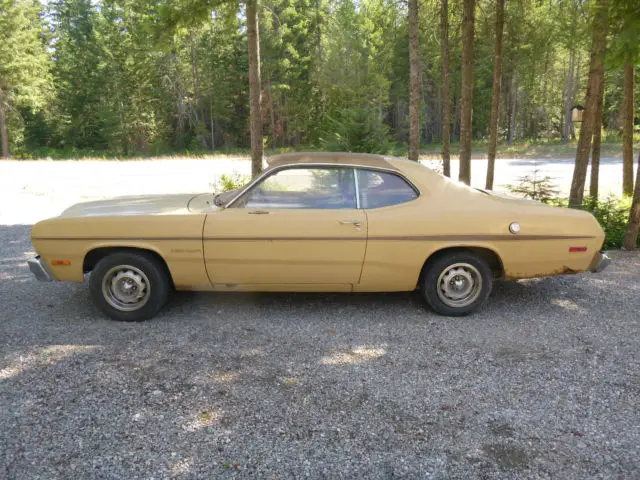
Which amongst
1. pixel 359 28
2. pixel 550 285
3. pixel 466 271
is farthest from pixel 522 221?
pixel 359 28

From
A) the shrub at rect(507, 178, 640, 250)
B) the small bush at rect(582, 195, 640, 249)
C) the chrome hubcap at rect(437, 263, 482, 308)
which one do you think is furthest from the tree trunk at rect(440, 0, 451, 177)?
the chrome hubcap at rect(437, 263, 482, 308)

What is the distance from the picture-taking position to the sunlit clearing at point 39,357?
12.3 ft

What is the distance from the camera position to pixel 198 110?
5606 cm

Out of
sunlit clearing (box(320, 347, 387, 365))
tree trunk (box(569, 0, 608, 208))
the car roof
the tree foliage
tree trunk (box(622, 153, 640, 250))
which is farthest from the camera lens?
the tree foliage

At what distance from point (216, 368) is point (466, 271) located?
2.49m

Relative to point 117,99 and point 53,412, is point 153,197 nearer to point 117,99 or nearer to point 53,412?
point 53,412

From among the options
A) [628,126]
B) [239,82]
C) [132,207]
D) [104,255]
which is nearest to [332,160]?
[132,207]

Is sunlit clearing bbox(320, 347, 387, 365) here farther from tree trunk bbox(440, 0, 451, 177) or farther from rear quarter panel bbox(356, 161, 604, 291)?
tree trunk bbox(440, 0, 451, 177)

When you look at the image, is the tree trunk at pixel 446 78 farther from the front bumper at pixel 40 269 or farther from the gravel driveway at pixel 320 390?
the front bumper at pixel 40 269

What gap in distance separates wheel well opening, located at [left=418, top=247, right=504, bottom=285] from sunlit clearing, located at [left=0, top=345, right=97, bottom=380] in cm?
302

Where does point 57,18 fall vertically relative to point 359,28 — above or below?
above

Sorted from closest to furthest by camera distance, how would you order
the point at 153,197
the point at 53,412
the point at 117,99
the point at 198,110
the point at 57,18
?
1. the point at 53,412
2. the point at 153,197
3. the point at 117,99
4. the point at 198,110
5. the point at 57,18

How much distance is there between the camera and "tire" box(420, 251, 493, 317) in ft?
15.7

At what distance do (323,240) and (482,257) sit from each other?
163 centimetres
